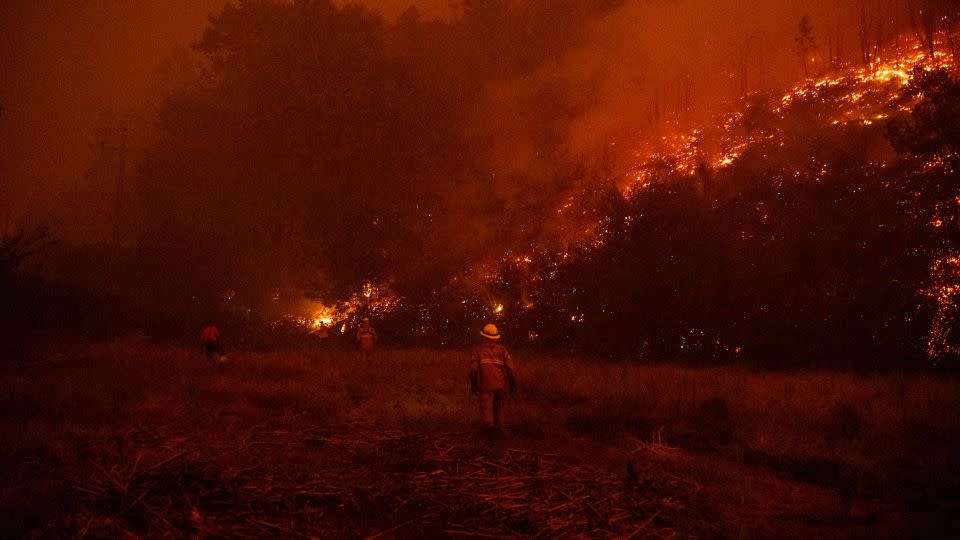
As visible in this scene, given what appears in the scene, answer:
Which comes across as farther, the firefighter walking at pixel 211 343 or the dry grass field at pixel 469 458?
the firefighter walking at pixel 211 343

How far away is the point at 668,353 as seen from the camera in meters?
19.7

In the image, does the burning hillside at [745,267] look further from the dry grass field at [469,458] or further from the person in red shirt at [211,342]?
the person in red shirt at [211,342]

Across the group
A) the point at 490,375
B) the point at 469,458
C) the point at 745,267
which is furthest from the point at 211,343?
the point at 745,267

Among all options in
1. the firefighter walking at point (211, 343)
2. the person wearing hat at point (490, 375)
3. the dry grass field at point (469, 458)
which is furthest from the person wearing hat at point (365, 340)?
the person wearing hat at point (490, 375)

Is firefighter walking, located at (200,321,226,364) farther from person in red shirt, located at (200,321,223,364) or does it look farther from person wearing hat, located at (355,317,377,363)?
person wearing hat, located at (355,317,377,363)

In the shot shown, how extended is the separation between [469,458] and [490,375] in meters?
1.70

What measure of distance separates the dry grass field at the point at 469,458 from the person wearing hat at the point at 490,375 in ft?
1.25

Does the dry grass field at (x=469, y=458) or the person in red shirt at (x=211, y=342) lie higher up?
the person in red shirt at (x=211, y=342)

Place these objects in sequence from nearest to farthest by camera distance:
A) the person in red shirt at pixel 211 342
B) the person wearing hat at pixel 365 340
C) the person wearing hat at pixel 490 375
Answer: the person wearing hat at pixel 490 375, the person in red shirt at pixel 211 342, the person wearing hat at pixel 365 340

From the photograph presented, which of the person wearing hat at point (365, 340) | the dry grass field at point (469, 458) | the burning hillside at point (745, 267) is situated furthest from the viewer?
the person wearing hat at point (365, 340)

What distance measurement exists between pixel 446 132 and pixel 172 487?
97.2 feet

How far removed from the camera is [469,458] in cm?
750

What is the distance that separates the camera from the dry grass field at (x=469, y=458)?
5.61m

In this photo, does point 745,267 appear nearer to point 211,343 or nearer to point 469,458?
point 469,458
